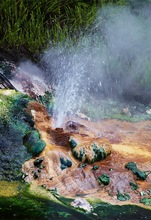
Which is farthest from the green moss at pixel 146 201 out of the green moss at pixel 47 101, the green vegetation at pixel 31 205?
the green moss at pixel 47 101

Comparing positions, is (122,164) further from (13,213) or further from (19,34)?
(19,34)

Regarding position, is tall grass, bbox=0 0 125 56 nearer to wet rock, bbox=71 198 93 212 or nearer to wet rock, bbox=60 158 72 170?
wet rock, bbox=60 158 72 170

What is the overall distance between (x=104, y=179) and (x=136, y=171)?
51 centimetres

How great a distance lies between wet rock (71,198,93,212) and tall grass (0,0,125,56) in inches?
201

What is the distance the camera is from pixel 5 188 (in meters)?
3.28

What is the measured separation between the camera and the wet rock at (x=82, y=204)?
303 centimetres

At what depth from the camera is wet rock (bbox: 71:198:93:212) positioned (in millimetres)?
3030

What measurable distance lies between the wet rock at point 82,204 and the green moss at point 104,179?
2.03 feet

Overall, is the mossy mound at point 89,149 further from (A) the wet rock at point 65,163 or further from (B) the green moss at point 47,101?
(B) the green moss at point 47,101

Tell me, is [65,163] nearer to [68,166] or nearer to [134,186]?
[68,166]

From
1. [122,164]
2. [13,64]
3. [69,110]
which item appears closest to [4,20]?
[13,64]

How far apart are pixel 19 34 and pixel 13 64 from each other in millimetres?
1070

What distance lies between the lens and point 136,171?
157 inches

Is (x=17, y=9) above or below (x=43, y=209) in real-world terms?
above
